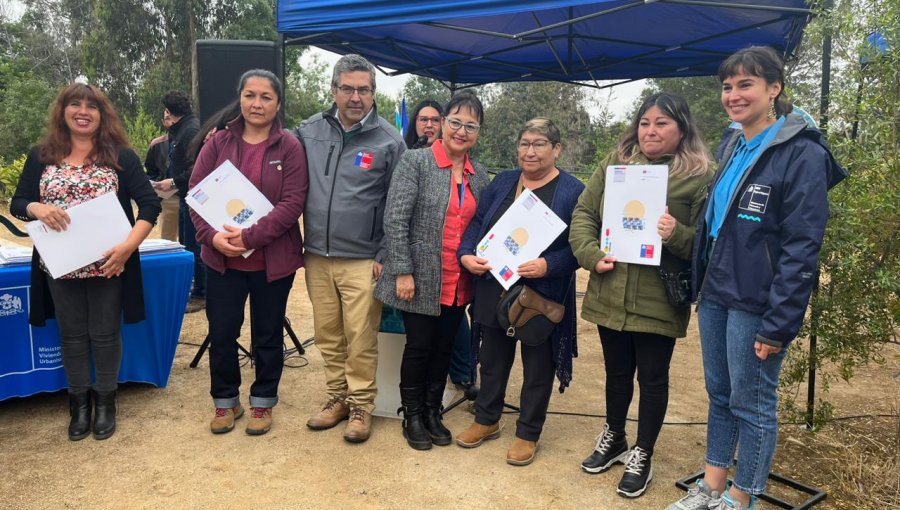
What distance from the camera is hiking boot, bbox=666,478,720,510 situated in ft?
8.47

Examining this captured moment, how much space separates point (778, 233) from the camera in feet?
7.29

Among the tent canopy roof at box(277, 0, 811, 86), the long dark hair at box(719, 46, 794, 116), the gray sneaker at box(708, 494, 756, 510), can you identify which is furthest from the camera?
the tent canopy roof at box(277, 0, 811, 86)

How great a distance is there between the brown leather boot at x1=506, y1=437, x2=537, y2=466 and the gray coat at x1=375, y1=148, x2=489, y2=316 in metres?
0.74

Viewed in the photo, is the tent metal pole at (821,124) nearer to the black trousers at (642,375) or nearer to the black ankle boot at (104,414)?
the black trousers at (642,375)

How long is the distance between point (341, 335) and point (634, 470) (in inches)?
62.8

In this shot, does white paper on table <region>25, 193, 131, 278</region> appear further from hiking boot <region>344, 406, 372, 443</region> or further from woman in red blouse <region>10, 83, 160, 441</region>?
hiking boot <region>344, 406, 372, 443</region>

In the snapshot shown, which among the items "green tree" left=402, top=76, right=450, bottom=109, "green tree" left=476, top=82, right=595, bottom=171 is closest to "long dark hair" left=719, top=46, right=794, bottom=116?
"green tree" left=476, top=82, right=595, bottom=171

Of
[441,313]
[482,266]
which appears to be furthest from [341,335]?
[482,266]

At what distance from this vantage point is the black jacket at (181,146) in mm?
5332

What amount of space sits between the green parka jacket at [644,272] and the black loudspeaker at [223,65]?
338 centimetres

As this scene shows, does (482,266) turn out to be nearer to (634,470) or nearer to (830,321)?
(634,470)

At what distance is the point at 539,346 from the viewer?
301 centimetres

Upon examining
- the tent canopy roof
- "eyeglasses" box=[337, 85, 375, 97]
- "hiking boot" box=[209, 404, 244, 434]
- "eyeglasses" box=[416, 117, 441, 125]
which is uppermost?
the tent canopy roof

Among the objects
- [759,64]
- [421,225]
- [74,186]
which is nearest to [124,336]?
[74,186]
